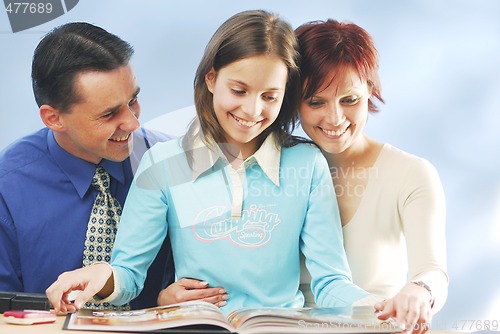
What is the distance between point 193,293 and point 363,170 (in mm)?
511

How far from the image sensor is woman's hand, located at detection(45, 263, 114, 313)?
145cm

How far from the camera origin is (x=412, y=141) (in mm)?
2680

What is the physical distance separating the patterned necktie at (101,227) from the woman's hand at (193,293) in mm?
213

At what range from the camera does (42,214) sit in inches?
71.9

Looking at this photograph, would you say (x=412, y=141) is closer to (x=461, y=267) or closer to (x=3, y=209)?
(x=461, y=267)

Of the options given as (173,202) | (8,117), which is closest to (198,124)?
(173,202)

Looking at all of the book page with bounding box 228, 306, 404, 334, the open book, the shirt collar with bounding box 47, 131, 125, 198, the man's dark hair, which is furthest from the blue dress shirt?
the book page with bounding box 228, 306, 404, 334

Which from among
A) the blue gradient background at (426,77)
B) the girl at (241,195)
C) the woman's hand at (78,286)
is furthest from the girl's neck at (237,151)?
the blue gradient background at (426,77)

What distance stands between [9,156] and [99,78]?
31cm

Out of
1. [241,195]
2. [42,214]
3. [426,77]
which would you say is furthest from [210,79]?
[426,77]

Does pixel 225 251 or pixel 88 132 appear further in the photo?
pixel 88 132
